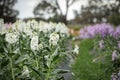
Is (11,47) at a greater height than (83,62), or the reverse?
(11,47)

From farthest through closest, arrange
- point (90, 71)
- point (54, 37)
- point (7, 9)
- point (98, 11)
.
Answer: point (98, 11) → point (7, 9) → point (90, 71) → point (54, 37)

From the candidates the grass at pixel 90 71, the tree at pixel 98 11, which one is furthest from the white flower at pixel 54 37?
the tree at pixel 98 11

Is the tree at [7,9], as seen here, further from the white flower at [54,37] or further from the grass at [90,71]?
the white flower at [54,37]

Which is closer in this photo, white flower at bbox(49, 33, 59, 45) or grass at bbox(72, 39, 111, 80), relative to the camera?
white flower at bbox(49, 33, 59, 45)

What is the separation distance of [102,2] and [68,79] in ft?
184

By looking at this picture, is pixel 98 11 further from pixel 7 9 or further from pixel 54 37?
pixel 54 37

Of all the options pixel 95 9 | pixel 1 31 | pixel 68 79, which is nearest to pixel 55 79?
pixel 1 31

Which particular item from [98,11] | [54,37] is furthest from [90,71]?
[98,11]

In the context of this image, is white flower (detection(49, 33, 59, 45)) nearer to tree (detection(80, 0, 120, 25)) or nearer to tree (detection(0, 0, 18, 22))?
tree (detection(0, 0, 18, 22))

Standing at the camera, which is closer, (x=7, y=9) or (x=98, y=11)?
(x=7, y=9)

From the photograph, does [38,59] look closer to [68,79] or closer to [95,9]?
[68,79]

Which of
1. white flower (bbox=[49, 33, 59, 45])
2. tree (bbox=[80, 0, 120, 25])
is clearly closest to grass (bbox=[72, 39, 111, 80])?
white flower (bbox=[49, 33, 59, 45])

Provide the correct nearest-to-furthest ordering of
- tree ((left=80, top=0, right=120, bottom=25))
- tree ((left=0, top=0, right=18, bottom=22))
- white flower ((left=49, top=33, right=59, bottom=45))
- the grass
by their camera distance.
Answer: white flower ((left=49, top=33, right=59, bottom=45)), the grass, tree ((left=0, top=0, right=18, bottom=22)), tree ((left=80, top=0, right=120, bottom=25))

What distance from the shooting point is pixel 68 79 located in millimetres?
6520
